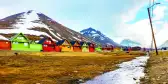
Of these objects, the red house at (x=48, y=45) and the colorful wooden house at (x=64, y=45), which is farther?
the colorful wooden house at (x=64, y=45)

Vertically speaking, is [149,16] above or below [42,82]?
above

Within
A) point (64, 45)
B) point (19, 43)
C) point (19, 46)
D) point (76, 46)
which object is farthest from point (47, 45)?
point (76, 46)

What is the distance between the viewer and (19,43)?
13200cm

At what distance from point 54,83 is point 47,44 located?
428 ft

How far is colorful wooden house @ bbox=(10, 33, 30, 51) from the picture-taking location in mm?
128000

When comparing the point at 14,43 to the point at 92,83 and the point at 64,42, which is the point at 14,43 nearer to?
the point at 64,42

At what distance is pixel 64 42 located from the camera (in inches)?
6826

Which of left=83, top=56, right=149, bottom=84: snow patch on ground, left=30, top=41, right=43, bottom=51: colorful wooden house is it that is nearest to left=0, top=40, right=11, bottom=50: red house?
left=30, top=41, right=43, bottom=51: colorful wooden house

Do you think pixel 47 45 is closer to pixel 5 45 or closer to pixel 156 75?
pixel 5 45

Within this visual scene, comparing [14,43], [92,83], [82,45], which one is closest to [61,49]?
[82,45]

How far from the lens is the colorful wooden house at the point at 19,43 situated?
128 meters

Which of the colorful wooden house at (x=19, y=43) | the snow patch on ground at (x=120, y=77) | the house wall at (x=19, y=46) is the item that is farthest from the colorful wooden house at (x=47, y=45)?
the snow patch on ground at (x=120, y=77)

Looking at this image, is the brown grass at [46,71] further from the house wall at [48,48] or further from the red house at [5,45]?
the house wall at [48,48]

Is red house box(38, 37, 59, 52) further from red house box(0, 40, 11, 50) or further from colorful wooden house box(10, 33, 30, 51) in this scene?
red house box(0, 40, 11, 50)
